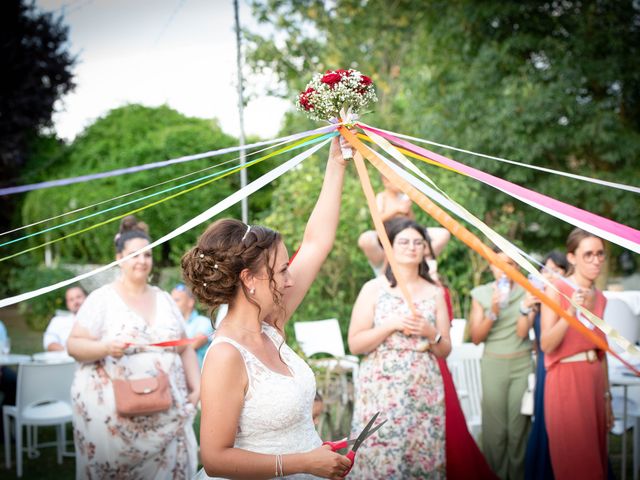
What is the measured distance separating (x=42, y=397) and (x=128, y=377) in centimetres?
286

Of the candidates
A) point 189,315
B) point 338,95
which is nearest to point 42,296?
point 189,315

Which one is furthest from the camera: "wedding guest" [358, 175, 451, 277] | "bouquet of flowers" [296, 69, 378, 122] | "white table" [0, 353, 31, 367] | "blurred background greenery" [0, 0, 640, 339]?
"blurred background greenery" [0, 0, 640, 339]

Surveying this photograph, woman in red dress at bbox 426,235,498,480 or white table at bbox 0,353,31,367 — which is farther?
white table at bbox 0,353,31,367

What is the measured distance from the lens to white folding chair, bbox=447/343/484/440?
6.43 metres

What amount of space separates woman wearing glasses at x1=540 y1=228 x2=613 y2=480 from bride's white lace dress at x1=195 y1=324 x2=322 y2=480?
218 cm

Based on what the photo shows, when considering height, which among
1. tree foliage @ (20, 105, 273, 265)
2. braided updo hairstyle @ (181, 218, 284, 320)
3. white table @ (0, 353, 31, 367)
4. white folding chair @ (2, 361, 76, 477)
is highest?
tree foliage @ (20, 105, 273, 265)

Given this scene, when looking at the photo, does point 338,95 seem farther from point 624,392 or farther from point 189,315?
point 189,315

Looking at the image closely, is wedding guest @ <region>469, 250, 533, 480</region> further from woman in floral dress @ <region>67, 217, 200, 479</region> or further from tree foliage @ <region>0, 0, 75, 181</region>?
tree foliage @ <region>0, 0, 75, 181</region>

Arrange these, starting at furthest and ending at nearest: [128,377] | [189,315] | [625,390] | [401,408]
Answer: [189,315] < [625,390] < [128,377] < [401,408]

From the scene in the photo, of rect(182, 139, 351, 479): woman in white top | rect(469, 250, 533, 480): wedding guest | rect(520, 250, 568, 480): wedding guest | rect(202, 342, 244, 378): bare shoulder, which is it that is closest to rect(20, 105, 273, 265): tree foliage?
rect(469, 250, 533, 480): wedding guest

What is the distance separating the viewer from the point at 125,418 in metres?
4.01

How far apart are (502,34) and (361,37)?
450 cm

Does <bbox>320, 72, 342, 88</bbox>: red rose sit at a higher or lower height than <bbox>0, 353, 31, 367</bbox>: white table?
higher

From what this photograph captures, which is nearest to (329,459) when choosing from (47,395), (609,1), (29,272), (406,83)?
(47,395)
